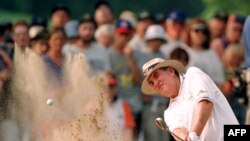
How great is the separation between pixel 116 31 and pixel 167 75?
6.43m

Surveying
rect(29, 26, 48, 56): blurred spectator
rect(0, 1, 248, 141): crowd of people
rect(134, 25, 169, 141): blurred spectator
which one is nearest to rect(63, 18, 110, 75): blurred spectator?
rect(0, 1, 248, 141): crowd of people

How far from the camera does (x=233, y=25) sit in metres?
18.1

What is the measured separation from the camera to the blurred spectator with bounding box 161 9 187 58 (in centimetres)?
1666

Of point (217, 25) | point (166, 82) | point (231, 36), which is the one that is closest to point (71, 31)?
point (231, 36)

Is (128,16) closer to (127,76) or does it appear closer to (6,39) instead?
(127,76)

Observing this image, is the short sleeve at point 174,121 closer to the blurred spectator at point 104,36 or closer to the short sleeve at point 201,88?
the short sleeve at point 201,88

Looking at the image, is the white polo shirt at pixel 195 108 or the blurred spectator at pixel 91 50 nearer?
the white polo shirt at pixel 195 108

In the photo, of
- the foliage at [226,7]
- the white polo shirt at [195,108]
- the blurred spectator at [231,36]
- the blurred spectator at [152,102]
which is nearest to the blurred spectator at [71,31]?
the blurred spectator at [152,102]

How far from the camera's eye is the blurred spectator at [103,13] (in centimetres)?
1756

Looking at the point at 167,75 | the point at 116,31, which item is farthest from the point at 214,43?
the point at 167,75

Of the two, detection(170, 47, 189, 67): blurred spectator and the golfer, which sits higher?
detection(170, 47, 189, 67): blurred spectator

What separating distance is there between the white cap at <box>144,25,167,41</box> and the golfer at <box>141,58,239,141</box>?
5.78 m

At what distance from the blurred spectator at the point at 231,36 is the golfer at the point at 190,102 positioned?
7.27 m

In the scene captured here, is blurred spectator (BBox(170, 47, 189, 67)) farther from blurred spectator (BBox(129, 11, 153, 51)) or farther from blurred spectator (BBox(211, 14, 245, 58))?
blurred spectator (BBox(211, 14, 245, 58))
